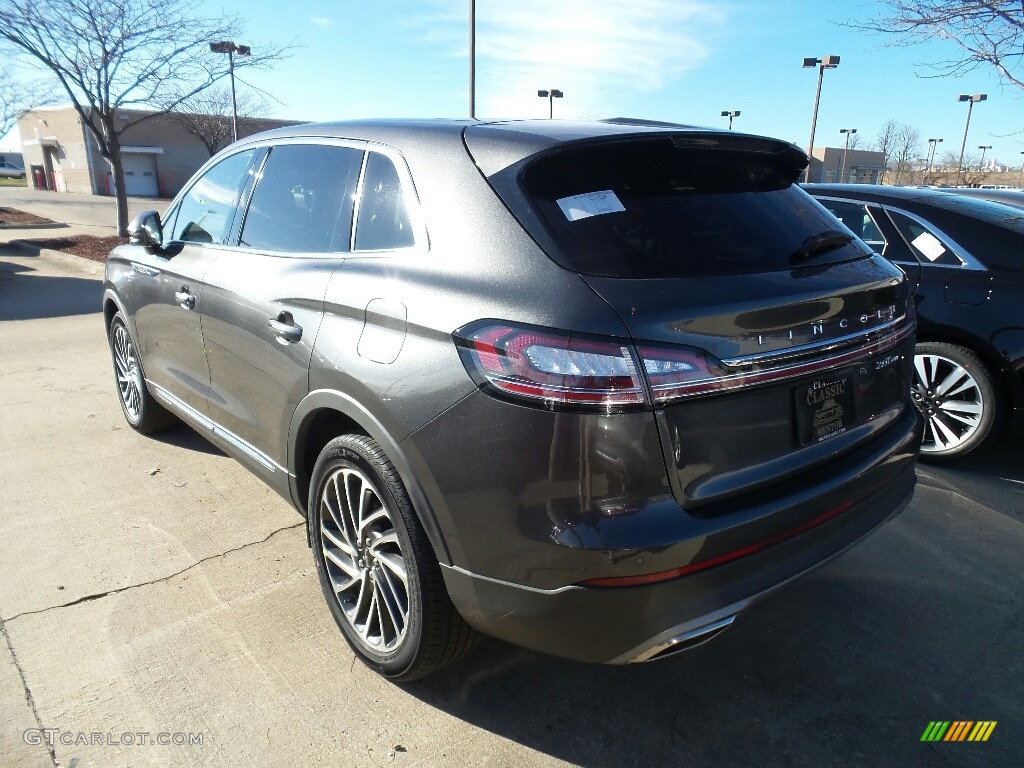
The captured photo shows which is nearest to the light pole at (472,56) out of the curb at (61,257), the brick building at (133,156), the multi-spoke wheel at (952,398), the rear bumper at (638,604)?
the curb at (61,257)

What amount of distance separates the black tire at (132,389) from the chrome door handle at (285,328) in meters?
2.21

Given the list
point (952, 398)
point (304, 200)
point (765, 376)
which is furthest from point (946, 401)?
point (304, 200)

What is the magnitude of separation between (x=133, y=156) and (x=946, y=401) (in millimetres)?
54120

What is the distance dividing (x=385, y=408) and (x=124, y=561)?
1.91 meters

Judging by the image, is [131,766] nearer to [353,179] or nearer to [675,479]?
[675,479]

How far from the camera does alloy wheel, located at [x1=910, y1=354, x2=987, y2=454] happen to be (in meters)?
4.42

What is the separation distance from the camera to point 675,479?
193 centimetres

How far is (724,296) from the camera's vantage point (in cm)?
205

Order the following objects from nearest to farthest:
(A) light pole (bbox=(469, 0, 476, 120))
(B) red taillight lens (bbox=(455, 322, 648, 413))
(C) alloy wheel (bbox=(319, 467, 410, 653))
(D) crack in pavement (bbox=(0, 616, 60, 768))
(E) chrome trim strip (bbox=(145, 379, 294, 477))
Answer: (B) red taillight lens (bbox=(455, 322, 648, 413)), (D) crack in pavement (bbox=(0, 616, 60, 768)), (C) alloy wheel (bbox=(319, 467, 410, 653)), (E) chrome trim strip (bbox=(145, 379, 294, 477)), (A) light pole (bbox=(469, 0, 476, 120))

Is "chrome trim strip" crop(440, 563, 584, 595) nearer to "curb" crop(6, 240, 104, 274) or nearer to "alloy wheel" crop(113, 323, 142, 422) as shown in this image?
"alloy wheel" crop(113, 323, 142, 422)

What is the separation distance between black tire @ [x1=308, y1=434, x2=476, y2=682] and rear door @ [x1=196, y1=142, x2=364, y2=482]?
35 centimetres

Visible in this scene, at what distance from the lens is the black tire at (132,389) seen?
477 cm

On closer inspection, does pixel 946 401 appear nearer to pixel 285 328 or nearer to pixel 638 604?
pixel 638 604

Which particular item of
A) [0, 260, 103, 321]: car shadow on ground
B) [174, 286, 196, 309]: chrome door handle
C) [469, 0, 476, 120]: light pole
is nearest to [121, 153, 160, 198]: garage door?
[0, 260, 103, 321]: car shadow on ground
